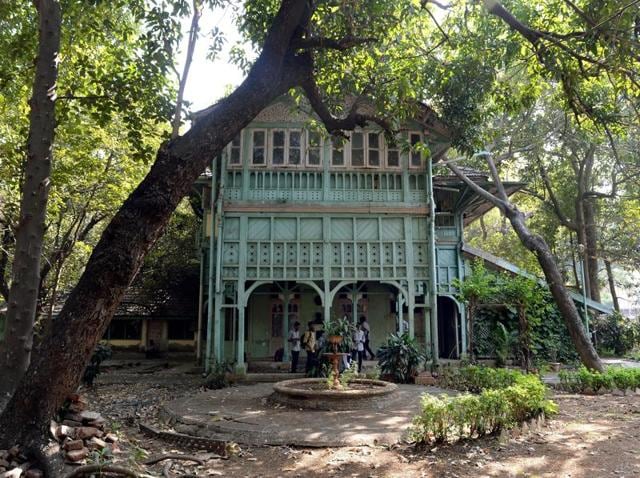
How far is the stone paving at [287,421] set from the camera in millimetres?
7750

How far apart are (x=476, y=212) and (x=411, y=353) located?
10.5 metres

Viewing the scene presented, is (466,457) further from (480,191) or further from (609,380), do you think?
(480,191)

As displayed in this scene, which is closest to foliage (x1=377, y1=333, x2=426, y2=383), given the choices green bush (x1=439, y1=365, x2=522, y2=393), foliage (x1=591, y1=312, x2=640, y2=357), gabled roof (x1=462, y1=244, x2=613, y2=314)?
green bush (x1=439, y1=365, x2=522, y2=393)

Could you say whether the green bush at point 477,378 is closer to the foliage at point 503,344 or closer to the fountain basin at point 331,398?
the foliage at point 503,344

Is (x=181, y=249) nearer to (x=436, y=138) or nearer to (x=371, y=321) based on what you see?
(x=371, y=321)

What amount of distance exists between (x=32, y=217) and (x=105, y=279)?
170cm

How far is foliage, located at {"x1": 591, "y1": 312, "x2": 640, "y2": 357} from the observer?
23469 millimetres

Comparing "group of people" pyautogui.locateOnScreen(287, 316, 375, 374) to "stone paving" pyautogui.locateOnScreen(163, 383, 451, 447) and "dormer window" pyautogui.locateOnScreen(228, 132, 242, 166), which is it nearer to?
"stone paving" pyautogui.locateOnScreen(163, 383, 451, 447)

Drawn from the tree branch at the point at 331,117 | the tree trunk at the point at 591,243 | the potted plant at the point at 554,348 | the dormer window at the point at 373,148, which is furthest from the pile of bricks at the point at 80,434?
the tree trunk at the point at 591,243

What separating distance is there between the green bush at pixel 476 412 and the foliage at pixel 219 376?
25.8ft

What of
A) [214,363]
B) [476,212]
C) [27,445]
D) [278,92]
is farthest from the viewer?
[476,212]

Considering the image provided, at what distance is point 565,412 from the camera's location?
9.61m

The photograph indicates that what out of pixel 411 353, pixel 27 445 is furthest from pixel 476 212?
pixel 27 445

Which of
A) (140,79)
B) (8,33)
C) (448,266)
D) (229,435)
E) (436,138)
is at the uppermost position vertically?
(436,138)
